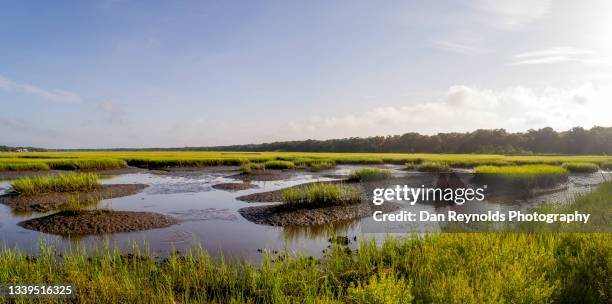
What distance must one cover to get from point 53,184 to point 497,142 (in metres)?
88.2

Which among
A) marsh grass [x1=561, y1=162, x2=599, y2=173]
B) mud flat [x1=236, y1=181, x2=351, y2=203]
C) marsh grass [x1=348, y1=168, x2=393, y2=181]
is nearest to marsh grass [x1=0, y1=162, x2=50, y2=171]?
mud flat [x1=236, y1=181, x2=351, y2=203]

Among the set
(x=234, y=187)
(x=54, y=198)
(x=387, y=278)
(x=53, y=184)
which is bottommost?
(x=234, y=187)

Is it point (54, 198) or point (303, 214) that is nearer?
point (303, 214)

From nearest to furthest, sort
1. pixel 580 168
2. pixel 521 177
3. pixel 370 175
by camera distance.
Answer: pixel 521 177, pixel 370 175, pixel 580 168

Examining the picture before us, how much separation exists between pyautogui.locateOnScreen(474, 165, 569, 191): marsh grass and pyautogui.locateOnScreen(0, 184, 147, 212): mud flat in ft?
84.7

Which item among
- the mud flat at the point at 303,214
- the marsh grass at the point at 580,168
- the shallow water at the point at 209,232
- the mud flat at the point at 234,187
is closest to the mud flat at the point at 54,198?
the shallow water at the point at 209,232

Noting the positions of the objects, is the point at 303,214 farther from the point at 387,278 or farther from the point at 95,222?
the point at 387,278

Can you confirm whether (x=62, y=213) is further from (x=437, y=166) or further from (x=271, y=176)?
(x=437, y=166)

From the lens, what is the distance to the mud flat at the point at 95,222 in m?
13.6

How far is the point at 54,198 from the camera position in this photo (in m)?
20.6

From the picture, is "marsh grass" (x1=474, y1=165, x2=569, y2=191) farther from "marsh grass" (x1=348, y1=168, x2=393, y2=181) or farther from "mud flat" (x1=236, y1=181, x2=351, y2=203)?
"mud flat" (x1=236, y1=181, x2=351, y2=203)

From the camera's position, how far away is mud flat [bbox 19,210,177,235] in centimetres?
1355

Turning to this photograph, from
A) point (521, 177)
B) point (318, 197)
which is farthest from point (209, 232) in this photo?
point (521, 177)

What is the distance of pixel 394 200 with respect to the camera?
2236cm
